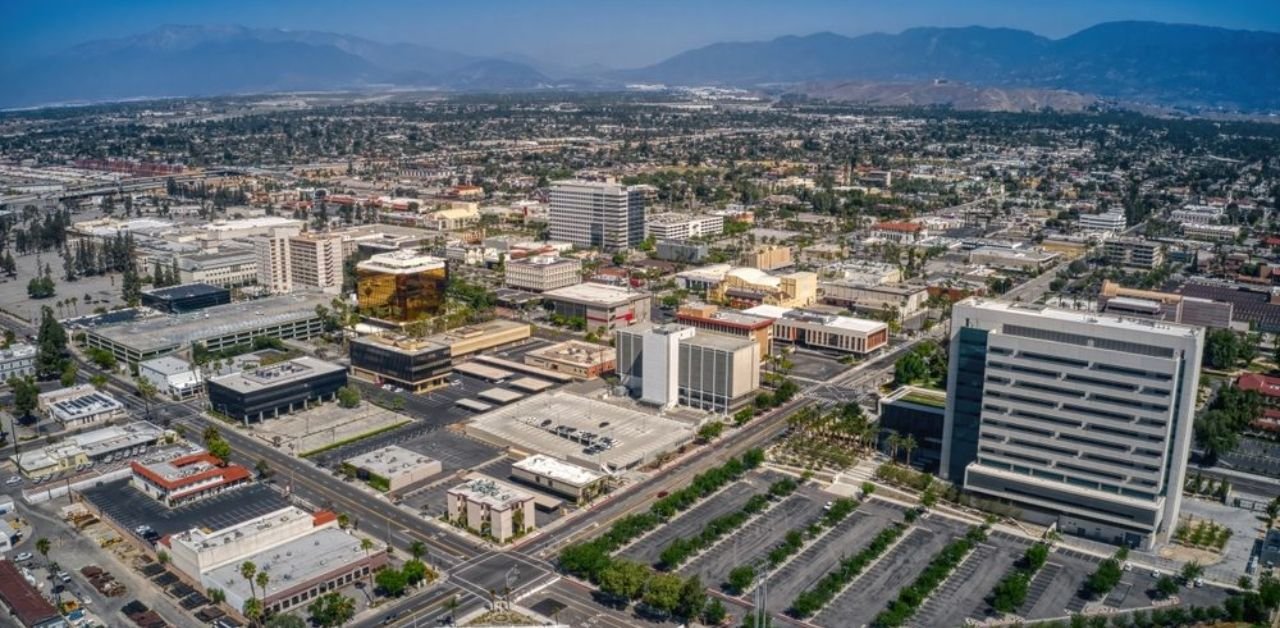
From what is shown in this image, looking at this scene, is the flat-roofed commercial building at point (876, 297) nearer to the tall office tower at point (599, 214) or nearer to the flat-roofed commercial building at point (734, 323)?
the flat-roofed commercial building at point (734, 323)

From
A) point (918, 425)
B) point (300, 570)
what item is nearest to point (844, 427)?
point (918, 425)

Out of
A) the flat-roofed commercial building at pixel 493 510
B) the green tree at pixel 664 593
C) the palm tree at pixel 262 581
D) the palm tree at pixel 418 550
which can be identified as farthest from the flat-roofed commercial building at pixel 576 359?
the palm tree at pixel 262 581

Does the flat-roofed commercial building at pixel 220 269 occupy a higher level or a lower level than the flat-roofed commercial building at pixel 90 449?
higher

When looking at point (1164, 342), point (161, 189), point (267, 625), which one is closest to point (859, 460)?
point (1164, 342)

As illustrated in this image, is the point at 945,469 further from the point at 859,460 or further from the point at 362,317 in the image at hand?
the point at 362,317

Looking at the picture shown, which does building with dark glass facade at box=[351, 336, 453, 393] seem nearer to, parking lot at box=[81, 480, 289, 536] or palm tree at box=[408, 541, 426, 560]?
parking lot at box=[81, 480, 289, 536]

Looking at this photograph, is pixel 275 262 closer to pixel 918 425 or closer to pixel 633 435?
pixel 633 435
